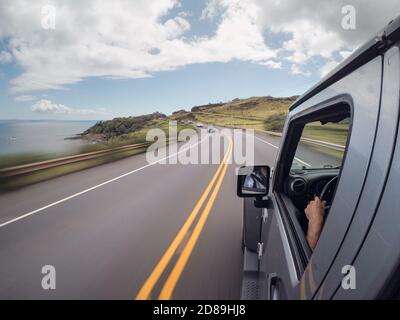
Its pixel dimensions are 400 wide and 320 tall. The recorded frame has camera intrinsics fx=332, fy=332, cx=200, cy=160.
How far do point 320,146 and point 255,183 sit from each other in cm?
71

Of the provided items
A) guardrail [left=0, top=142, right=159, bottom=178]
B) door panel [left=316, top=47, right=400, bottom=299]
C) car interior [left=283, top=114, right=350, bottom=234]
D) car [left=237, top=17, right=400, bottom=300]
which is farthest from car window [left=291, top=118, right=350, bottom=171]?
guardrail [left=0, top=142, right=159, bottom=178]

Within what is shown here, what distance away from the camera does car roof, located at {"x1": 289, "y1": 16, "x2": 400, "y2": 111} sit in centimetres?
98

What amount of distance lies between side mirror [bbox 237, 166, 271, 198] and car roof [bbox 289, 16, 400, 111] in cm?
145

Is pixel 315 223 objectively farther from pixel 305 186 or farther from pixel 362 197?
pixel 305 186

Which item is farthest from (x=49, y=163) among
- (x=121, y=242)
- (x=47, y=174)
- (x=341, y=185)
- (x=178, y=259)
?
(x=341, y=185)

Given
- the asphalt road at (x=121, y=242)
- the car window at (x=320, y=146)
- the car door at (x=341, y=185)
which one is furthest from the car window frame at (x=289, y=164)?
the asphalt road at (x=121, y=242)

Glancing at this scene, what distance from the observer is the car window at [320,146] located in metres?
2.25

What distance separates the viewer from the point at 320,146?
312 cm

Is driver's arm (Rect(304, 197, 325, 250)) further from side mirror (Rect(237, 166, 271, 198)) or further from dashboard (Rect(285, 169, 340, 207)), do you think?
dashboard (Rect(285, 169, 340, 207))

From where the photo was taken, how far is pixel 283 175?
9.85 ft

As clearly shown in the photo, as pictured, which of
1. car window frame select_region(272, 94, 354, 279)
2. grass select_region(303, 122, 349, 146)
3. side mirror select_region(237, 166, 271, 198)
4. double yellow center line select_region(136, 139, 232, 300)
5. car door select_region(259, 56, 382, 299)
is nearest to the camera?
car door select_region(259, 56, 382, 299)
